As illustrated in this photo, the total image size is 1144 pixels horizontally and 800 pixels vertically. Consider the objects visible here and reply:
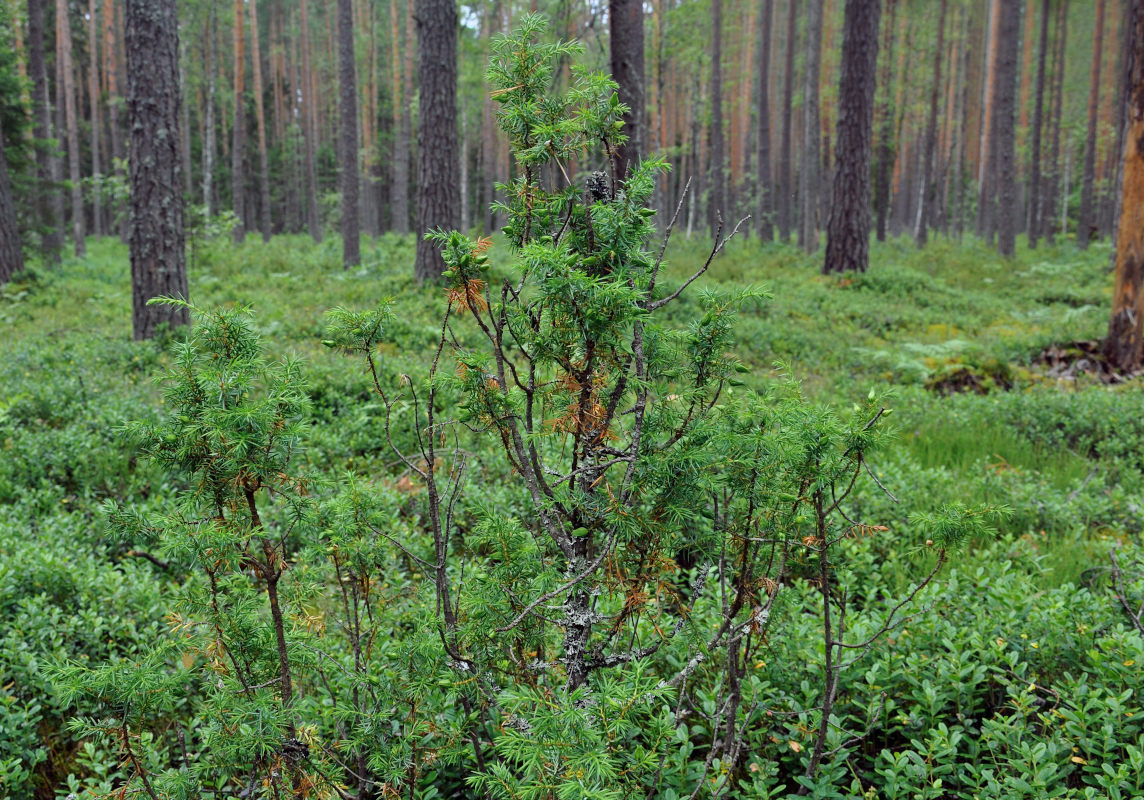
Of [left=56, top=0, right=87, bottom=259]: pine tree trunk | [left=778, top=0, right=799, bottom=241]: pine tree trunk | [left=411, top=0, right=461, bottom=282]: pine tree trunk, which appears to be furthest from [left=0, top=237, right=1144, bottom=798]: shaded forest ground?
[left=778, top=0, right=799, bottom=241]: pine tree trunk

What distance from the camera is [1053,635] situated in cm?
281

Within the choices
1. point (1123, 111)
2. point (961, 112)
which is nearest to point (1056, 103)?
point (961, 112)

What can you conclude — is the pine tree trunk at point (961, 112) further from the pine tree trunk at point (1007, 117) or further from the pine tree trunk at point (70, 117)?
the pine tree trunk at point (70, 117)

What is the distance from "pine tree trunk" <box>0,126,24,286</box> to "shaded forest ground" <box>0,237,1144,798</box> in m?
0.56

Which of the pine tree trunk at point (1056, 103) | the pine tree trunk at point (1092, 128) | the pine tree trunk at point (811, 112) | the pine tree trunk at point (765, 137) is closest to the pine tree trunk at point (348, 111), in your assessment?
the pine tree trunk at point (765, 137)

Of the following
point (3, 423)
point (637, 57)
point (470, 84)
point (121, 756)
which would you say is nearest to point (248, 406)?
point (121, 756)

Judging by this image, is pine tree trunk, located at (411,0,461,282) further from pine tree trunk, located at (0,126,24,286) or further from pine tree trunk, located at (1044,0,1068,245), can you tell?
pine tree trunk, located at (1044,0,1068,245)

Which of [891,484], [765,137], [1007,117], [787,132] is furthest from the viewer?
[787,132]

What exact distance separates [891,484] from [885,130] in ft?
96.8

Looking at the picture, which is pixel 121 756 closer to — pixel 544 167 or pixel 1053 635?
pixel 544 167

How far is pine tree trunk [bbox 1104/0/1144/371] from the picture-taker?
25.2 feet

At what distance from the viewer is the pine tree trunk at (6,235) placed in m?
12.7

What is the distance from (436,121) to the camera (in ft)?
36.0

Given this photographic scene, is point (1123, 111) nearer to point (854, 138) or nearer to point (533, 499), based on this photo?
point (854, 138)
